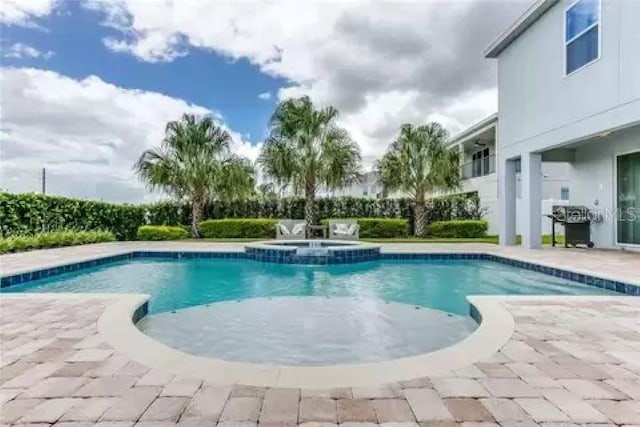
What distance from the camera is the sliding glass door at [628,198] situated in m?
11.2

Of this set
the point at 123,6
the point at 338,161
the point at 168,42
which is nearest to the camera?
the point at 123,6

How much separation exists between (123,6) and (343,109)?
9804 millimetres

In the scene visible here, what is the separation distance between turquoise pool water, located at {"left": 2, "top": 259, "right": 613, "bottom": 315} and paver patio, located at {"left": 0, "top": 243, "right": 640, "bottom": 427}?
2.53 meters

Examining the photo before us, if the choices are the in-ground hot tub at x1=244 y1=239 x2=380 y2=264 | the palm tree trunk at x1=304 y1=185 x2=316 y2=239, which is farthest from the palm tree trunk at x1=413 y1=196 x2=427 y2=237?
the in-ground hot tub at x1=244 y1=239 x2=380 y2=264

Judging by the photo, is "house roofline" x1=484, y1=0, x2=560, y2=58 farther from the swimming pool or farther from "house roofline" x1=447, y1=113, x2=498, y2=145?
the swimming pool

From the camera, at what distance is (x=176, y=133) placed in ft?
57.2

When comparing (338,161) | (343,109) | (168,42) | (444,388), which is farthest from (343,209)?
(444,388)

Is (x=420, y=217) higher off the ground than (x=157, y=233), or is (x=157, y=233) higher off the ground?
(x=420, y=217)

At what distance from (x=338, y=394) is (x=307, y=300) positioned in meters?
4.09

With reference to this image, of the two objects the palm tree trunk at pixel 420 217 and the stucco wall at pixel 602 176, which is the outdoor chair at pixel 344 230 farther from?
the stucco wall at pixel 602 176

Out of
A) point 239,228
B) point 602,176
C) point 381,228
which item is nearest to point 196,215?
point 239,228

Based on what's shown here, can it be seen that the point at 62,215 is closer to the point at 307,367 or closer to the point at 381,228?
the point at 381,228

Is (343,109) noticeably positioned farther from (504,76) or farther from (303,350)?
(303,350)

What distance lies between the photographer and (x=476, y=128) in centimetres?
2266
